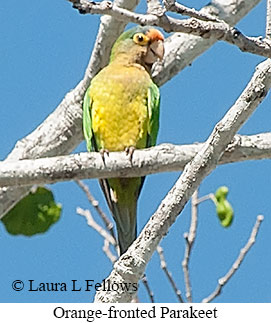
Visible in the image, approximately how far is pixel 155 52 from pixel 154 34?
0.33 metres

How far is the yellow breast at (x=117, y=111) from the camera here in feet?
13.4

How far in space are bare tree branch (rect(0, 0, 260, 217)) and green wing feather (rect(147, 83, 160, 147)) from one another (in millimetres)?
155

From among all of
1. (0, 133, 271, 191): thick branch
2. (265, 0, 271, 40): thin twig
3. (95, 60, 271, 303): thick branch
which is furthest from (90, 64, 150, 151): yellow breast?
(265, 0, 271, 40): thin twig

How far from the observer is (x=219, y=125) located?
2.37 metres

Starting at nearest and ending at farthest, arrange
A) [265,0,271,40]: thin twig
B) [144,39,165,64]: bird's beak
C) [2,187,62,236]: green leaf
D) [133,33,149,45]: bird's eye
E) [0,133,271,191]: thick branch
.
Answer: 1. [265,0,271,40]: thin twig
2. [0,133,271,191]: thick branch
3. [2,187,62,236]: green leaf
4. [144,39,165,64]: bird's beak
5. [133,33,149,45]: bird's eye

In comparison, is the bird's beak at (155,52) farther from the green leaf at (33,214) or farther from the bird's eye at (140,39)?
the green leaf at (33,214)

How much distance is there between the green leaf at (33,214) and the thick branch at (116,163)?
0.83 m

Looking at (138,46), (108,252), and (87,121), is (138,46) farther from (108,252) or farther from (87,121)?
(108,252)

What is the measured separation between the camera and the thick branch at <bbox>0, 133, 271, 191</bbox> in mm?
2967

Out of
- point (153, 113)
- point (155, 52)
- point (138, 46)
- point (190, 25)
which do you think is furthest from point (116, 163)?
point (138, 46)

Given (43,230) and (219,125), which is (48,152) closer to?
(43,230)

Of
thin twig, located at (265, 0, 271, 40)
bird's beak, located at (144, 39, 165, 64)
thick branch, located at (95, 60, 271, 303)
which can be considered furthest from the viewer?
bird's beak, located at (144, 39, 165, 64)

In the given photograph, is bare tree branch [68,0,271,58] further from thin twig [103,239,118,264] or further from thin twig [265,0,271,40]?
thin twig [103,239,118,264]
